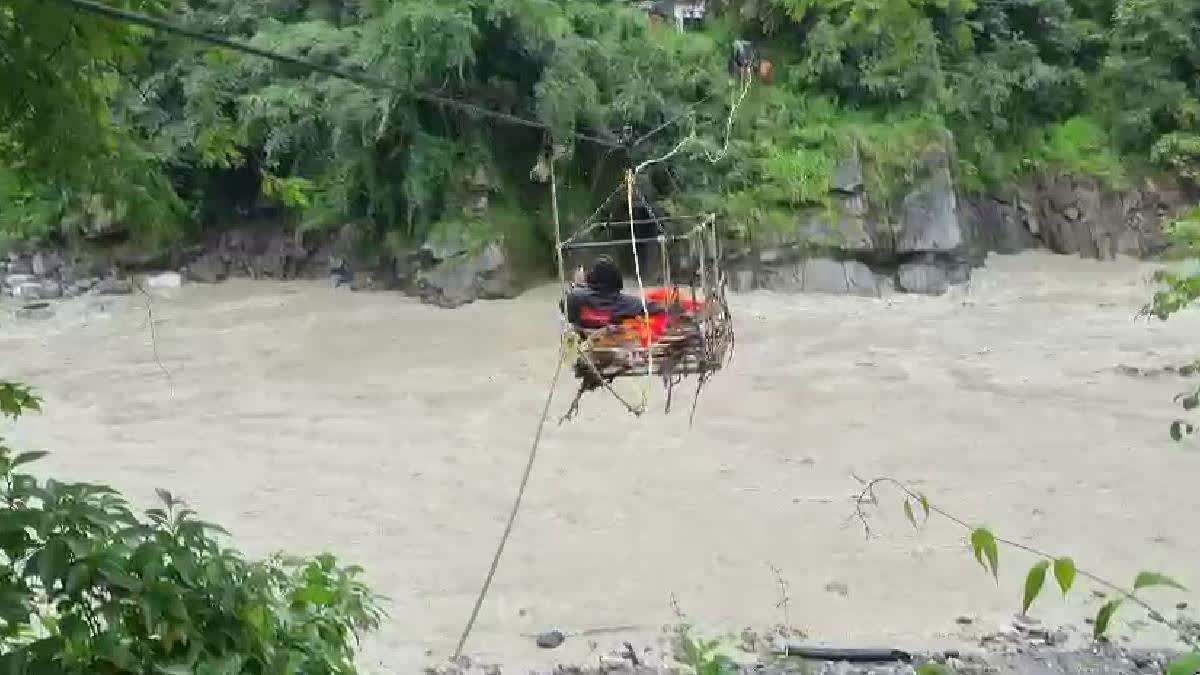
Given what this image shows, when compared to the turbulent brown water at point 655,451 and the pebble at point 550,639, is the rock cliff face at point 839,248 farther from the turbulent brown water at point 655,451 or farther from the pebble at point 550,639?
the pebble at point 550,639

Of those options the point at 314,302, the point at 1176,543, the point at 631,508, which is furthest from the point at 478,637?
the point at 314,302

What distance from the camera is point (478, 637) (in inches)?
184

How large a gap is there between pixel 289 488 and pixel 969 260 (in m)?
7.24

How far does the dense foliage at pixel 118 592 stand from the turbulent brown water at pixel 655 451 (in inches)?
127

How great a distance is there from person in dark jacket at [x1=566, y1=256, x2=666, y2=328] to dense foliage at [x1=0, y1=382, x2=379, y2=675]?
2.88m

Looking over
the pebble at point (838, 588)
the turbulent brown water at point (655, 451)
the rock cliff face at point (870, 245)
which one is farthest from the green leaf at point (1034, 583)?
the rock cliff face at point (870, 245)

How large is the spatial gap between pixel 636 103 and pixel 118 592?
977 cm

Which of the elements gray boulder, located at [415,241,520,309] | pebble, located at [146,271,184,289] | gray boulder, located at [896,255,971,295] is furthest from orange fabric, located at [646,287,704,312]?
pebble, located at [146,271,184,289]

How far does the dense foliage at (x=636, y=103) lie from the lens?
33.7 feet

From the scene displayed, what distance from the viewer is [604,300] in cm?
439

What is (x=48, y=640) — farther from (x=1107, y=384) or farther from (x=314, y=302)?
(x=314, y=302)

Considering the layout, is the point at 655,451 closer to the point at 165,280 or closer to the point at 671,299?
the point at 671,299

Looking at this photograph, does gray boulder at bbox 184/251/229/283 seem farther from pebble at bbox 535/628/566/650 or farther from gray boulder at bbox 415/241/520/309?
pebble at bbox 535/628/566/650

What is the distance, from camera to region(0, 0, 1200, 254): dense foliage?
10273mm
